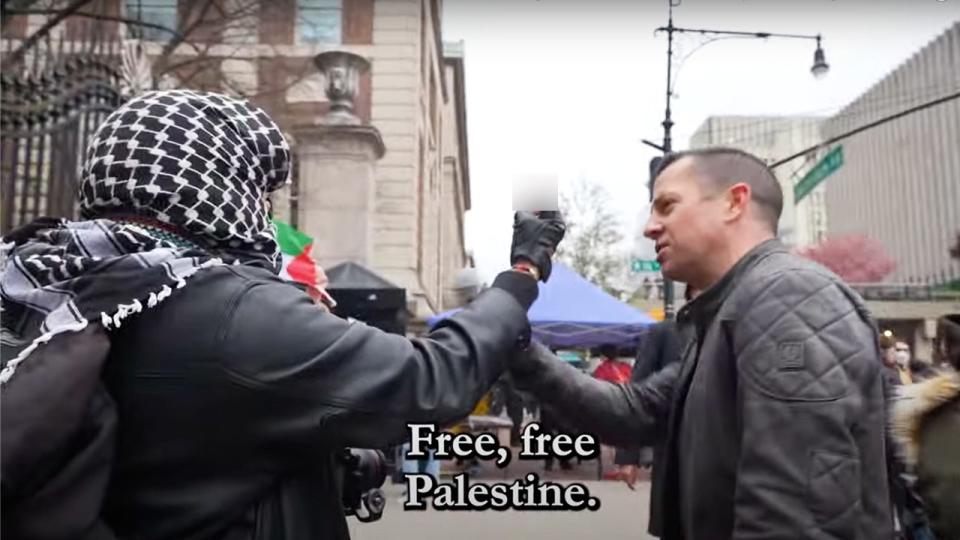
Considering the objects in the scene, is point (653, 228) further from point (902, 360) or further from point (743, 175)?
point (902, 360)

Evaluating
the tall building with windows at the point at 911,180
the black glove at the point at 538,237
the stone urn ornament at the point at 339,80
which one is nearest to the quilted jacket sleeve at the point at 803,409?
the black glove at the point at 538,237

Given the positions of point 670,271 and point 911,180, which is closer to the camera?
point 670,271

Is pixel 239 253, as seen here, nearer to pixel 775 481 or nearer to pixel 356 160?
pixel 775 481

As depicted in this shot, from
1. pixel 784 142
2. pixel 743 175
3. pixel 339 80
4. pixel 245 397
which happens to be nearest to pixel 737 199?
pixel 743 175

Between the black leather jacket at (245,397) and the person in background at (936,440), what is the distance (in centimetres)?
199

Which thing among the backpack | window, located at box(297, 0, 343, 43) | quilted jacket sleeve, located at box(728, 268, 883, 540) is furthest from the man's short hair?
window, located at box(297, 0, 343, 43)

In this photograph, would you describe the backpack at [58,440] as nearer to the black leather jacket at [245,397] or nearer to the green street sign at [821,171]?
the black leather jacket at [245,397]

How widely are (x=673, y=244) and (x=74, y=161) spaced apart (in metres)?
7.35

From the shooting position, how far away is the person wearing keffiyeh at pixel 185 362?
4.89 feet

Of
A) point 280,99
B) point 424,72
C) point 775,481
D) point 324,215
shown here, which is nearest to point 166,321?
point 775,481

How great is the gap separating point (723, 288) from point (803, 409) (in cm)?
44

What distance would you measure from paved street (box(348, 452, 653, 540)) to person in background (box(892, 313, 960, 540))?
15.8ft

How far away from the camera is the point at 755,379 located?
1825mm

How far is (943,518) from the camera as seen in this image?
284 cm
